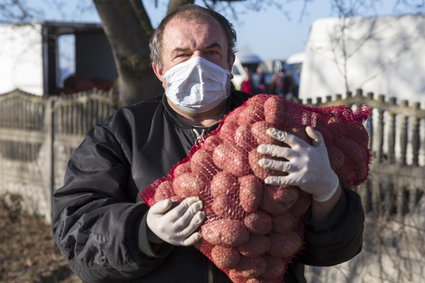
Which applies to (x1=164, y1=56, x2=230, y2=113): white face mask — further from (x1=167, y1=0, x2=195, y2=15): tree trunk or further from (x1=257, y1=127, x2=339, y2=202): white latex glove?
(x1=167, y1=0, x2=195, y2=15): tree trunk

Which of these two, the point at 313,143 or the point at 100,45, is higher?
the point at 100,45

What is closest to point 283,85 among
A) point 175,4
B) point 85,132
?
point 85,132

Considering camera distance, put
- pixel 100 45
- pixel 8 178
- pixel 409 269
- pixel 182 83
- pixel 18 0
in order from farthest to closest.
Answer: pixel 100 45 < pixel 8 178 < pixel 18 0 < pixel 409 269 < pixel 182 83

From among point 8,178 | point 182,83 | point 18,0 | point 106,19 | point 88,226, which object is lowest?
point 8,178

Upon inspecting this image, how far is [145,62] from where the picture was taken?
4488mm

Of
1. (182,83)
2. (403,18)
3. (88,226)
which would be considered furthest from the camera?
(403,18)

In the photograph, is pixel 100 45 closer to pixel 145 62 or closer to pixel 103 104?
pixel 103 104

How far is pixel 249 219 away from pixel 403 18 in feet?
24.0

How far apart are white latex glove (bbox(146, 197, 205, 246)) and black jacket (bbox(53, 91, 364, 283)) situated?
101 mm

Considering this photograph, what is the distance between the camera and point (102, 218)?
2.06 meters

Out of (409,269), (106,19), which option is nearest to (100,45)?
(106,19)

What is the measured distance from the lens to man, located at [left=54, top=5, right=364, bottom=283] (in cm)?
189

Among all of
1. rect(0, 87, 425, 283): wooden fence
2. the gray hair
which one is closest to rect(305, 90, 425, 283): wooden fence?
rect(0, 87, 425, 283): wooden fence

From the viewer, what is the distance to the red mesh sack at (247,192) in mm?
1869
